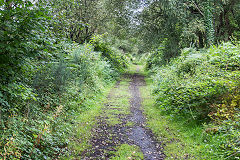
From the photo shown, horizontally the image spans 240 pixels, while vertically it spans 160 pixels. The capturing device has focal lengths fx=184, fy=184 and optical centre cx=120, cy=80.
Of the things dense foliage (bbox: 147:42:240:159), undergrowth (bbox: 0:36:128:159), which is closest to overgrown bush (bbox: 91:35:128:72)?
undergrowth (bbox: 0:36:128:159)

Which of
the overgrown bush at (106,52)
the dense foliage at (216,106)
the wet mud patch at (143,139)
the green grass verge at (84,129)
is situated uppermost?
the overgrown bush at (106,52)

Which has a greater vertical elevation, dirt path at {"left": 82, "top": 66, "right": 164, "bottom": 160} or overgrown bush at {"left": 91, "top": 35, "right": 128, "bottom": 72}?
overgrown bush at {"left": 91, "top": 35, "right": 128, "bottom": 72}

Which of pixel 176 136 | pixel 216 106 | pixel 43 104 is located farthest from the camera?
pixel 43 104

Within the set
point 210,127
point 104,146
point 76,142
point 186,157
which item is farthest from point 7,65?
point 210,127

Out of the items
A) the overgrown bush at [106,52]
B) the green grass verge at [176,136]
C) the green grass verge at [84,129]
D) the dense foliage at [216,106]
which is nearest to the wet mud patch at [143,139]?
the green grass verge at [176,136]

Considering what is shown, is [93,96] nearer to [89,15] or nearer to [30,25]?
[30,25]

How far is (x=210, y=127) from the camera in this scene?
5367 mm

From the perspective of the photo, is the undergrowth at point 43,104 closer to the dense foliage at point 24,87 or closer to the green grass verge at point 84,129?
the dense foliage at point 24,87

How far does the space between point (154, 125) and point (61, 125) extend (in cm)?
337

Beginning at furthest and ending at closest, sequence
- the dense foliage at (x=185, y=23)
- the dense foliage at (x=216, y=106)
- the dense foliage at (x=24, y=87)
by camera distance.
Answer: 1. the dense foliage at (x=185, y=23)
2. the dense foliage at (x=216, y=106)
3. the dense foliage at (x=24, y=87)

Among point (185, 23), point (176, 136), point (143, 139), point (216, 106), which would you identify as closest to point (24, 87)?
point (143, 139)

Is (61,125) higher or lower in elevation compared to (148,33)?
lower

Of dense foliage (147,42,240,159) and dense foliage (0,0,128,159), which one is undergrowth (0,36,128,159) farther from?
dense foliage (147,42,240,159)

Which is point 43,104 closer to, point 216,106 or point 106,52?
point 216,106
